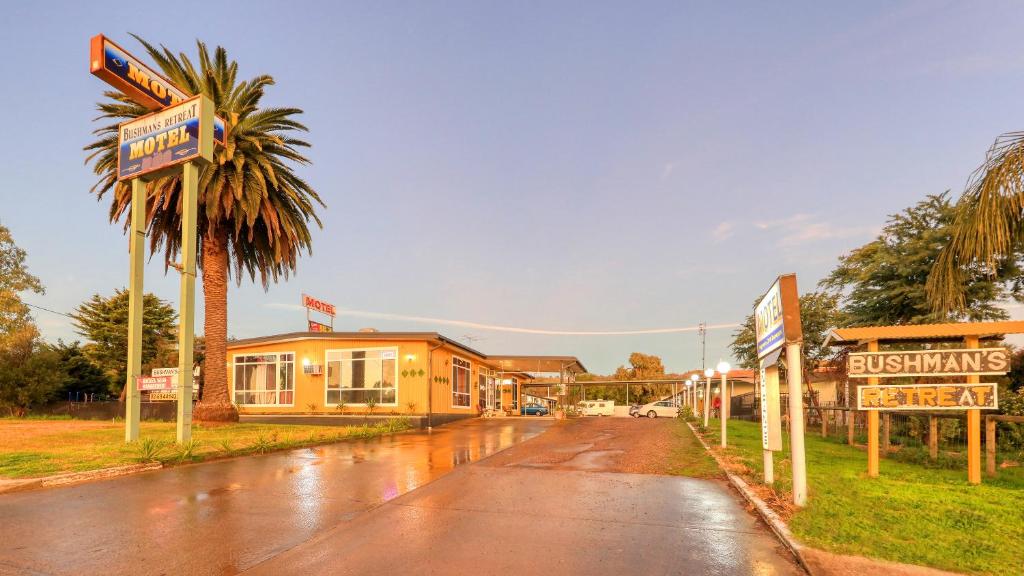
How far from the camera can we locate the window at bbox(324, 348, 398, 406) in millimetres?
28266

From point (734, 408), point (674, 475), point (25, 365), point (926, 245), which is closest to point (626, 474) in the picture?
point (674, 475)

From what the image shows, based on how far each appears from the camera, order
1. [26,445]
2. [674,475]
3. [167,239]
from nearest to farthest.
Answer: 1. [674,475]
2. [26,445]
3. [167,239]

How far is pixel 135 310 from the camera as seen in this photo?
16.0 meters

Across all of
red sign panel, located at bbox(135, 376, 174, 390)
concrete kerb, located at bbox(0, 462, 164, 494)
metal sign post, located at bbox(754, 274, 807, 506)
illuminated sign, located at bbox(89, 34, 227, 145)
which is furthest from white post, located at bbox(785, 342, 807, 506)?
illuminated sign, located at bbox(89, 34, 227, 145)

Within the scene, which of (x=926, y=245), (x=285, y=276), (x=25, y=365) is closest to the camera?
(x=926, y=245)

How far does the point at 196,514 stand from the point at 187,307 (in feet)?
32.6

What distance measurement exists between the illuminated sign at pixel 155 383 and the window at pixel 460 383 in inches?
701

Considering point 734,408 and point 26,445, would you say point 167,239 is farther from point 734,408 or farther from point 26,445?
point 734,408

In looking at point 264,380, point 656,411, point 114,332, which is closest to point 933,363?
point 264,380

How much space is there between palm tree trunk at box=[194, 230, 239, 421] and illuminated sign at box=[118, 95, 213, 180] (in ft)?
21.9

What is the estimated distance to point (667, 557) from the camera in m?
5.83

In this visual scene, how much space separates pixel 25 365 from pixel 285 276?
85.4 feet

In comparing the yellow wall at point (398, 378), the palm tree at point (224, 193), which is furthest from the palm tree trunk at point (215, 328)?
the yellow wall at point (398, 378)

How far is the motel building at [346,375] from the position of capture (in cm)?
2788
